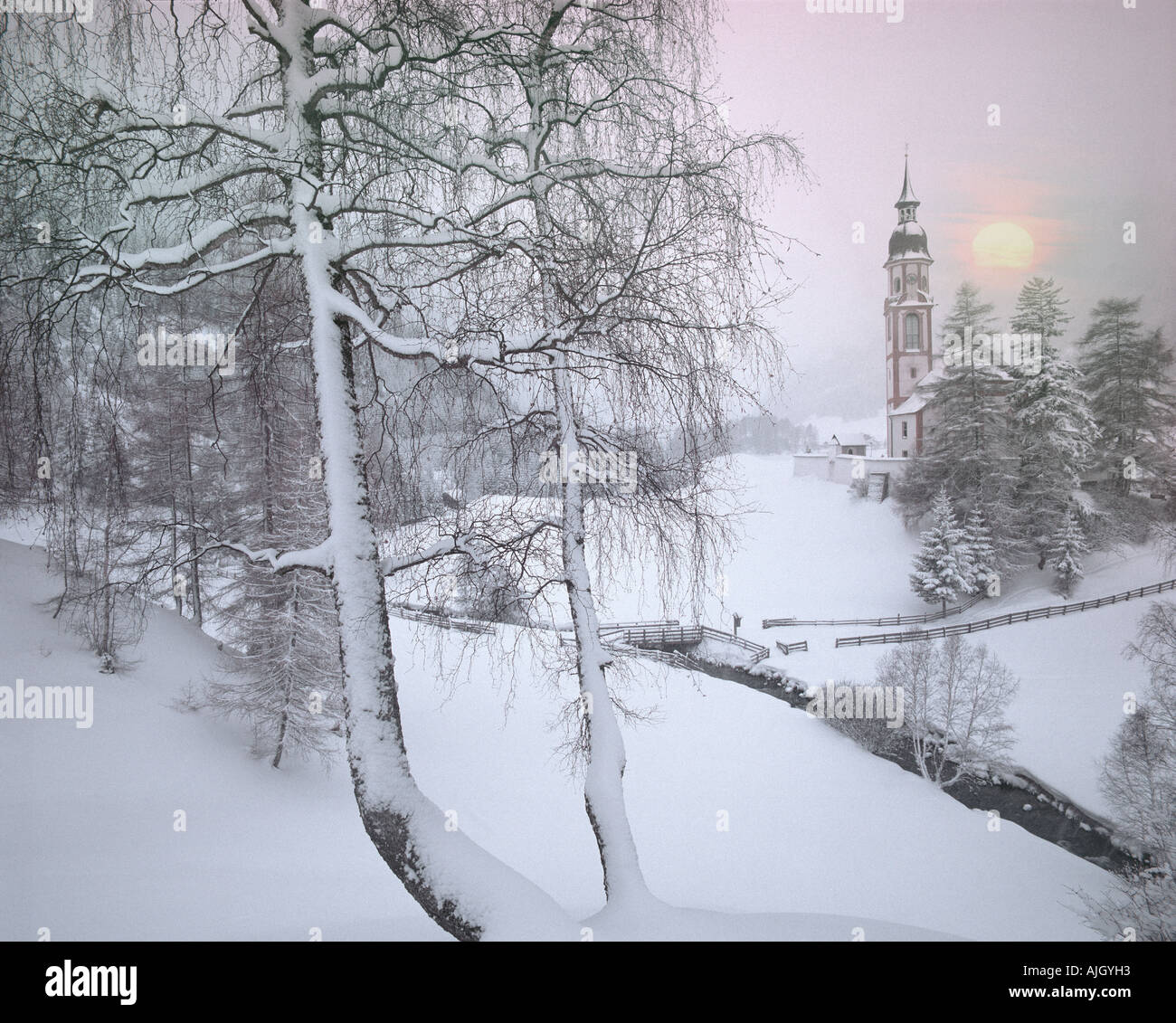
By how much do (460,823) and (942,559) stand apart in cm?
820

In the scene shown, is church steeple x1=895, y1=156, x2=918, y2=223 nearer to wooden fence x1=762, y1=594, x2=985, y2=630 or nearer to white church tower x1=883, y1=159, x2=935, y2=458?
white church tower x1=883, y1=159, x2=935, y2=458

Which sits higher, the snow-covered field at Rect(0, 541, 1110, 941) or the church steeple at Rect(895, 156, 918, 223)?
the church steeple at Rect(895, 156, 918, 223)

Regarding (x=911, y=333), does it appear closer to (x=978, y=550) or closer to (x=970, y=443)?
(x=970, y=443)

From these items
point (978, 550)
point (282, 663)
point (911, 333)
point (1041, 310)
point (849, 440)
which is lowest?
point (282, 663)

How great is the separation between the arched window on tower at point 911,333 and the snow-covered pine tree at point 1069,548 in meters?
3.66

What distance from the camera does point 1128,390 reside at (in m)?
6.70

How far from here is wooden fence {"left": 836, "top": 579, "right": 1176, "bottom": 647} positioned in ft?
24.1

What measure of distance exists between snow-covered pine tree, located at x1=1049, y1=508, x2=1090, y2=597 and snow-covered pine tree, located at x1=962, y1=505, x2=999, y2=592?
2.51 feet

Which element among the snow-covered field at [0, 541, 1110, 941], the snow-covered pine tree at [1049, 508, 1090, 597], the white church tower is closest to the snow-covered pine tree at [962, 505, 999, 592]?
the snow-covered pine tree at [1049, 508, 1090, 597]

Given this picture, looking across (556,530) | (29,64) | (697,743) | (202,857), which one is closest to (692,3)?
(556,530)

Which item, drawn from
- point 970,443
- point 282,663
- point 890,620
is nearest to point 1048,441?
point 970,443

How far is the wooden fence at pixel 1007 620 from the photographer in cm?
734

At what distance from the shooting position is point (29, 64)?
237 centimetres

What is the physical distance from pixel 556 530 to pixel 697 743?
21.0ft
